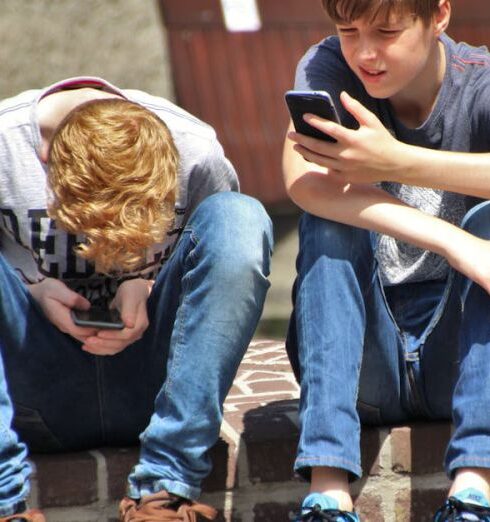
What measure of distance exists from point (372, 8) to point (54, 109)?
2.45 feet

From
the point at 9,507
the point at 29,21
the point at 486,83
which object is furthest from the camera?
the point at 29,21

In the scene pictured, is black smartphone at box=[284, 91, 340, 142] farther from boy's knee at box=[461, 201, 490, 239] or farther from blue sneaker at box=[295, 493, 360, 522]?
blue sneaker at box=[295, 493, 360, 522]

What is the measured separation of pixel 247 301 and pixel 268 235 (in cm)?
16

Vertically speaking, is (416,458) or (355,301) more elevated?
(355,301)

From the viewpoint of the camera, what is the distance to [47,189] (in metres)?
2.99

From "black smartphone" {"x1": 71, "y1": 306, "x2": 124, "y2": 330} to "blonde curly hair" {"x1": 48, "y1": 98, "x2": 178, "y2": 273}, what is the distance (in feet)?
0.51

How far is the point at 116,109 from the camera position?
9.61 feet

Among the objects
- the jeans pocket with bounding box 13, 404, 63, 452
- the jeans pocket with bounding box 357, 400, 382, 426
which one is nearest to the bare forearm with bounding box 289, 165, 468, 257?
the jeans pocket with bounding box 357, 400, 382, 426

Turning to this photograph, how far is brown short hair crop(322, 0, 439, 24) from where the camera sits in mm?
2945

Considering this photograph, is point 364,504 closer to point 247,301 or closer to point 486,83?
point 247,301

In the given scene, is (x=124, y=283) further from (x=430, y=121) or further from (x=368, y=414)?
(x=430, y=121)

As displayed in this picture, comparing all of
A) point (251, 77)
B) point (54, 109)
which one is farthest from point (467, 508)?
point (251, 77)

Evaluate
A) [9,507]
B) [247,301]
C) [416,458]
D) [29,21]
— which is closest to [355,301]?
[247,301]

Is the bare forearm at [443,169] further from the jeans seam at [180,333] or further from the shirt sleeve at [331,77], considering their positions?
the jeans seam at [180,333]
